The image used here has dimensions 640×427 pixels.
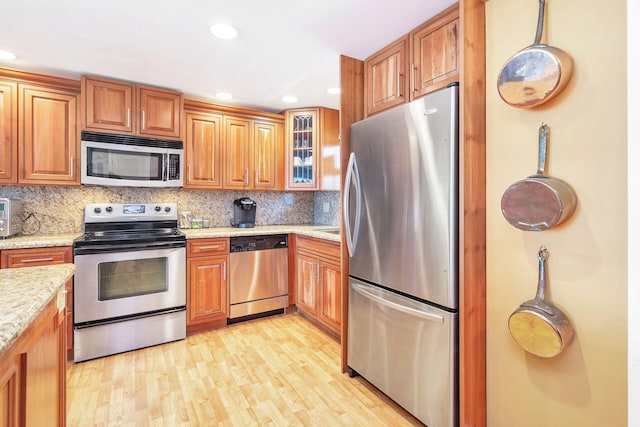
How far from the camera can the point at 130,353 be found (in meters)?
2.51

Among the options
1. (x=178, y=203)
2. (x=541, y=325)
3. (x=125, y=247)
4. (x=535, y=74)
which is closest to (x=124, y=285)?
(x=125, y=247)

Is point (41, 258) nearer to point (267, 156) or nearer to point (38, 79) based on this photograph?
point (38, 79)

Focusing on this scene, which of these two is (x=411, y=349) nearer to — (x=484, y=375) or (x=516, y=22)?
(x=484, y=375)

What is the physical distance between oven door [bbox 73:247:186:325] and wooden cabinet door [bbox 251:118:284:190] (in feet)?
3.83

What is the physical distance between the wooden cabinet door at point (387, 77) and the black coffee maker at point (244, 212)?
5.91 ft

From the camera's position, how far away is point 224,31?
6.28 ft

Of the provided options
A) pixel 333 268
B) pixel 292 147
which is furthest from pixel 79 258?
pixel 292 147

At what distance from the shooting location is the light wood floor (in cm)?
174

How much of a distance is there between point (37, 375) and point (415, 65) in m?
2.13

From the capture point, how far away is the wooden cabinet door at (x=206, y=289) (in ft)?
9.21

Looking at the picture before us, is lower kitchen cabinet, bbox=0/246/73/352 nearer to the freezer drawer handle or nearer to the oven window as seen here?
the oven window

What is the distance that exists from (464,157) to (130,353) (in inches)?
109

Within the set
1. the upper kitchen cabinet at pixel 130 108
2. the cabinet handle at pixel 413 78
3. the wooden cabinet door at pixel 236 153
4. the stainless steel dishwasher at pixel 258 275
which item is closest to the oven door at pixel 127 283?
the stainless steel dishwasher at pixel 258 275

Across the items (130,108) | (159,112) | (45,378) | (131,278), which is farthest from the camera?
(159,112)
